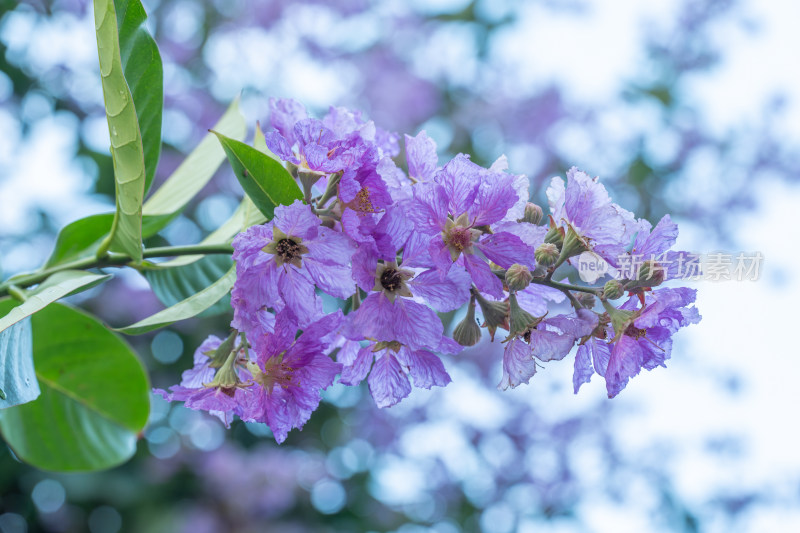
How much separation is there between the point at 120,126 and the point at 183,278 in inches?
11.7

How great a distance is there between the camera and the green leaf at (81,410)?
1046mm

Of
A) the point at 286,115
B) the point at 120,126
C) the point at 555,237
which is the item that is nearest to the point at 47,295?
the point at 120,126

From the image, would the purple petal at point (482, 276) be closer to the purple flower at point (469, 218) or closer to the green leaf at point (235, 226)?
the purple flower at point (469, 218)

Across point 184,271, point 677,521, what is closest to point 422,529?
point 677,521

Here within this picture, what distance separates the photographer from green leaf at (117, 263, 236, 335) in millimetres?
714

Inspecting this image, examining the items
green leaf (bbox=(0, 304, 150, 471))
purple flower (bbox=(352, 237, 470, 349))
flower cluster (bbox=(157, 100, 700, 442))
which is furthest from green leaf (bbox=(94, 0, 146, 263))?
green leaf (bbox=(0, 304, 150, 471))

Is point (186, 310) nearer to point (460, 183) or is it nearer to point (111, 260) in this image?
point (111, 260)

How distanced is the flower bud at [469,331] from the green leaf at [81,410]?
553mm

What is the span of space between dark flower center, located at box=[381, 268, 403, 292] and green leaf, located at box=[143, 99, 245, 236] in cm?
38

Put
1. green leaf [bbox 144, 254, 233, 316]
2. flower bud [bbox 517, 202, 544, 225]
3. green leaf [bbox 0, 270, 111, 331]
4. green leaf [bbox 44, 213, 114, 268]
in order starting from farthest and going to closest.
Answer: green leaf [bbox 44, 213, 114, 268] → green leaf [bbox 144, 254, 233, 316] → flower bud [bbox 517, 202, 544, 225] → green leaf [bbox 0, 270, 111, 331]

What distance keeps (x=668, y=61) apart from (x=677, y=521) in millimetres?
2479

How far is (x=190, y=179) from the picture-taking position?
1.04m

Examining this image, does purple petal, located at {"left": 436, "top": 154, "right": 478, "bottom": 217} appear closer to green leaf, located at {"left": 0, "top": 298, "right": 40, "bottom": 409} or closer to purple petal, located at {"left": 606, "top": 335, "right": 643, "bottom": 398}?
purple petal, located at {"left": 606, "top": 335, "right": 643, "bottom": 398}

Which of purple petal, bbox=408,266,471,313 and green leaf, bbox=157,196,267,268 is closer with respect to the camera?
purple petal, bbox=408,266,471,313
